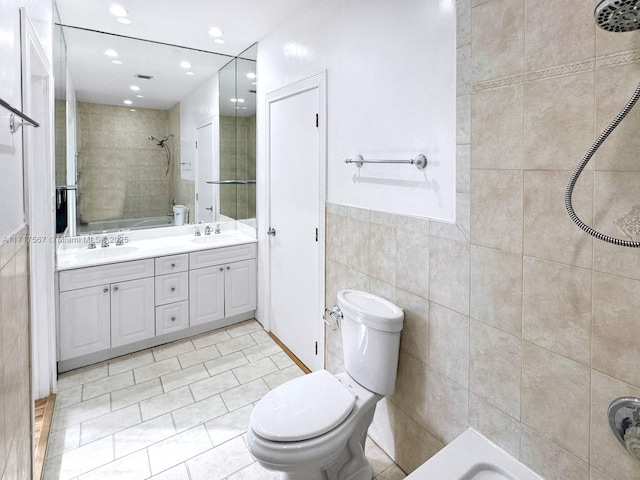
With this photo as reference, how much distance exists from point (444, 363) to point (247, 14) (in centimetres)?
257

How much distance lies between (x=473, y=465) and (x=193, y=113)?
132 inches

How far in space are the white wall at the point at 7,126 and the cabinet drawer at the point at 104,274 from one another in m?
1.26

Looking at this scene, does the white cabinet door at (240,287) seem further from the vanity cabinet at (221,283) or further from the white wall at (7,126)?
the white wall at (7,126)

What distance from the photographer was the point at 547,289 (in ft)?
3.86

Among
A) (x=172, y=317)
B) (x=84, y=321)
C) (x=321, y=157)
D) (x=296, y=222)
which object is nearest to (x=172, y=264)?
(x=172, y=317)

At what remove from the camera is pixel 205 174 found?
3.46m

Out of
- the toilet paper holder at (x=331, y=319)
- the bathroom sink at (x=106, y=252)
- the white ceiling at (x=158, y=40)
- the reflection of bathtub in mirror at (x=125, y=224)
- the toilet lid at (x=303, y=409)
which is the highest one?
the white ceiling at (x=158, y=40)

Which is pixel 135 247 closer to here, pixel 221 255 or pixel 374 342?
pixel 221 255

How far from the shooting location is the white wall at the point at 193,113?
11.0 feet

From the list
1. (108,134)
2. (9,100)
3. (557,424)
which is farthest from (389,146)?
(108,134)

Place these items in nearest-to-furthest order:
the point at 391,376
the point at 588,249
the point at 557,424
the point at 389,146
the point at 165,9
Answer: the point at 588,249 → the point at 557,424 → the point at 391,376 → the point at 389,146 → the point at 165,9

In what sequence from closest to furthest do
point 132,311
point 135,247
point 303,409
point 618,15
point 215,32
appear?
point 618,15, point 303,409, point 132,311, point 215,32, point 135,247

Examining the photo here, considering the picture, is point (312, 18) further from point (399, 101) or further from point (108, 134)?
point (108, 134)

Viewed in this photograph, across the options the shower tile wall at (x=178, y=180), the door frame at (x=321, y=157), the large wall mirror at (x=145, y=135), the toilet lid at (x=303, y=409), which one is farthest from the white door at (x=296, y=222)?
the shower tile wall at (x=178, y=180)
